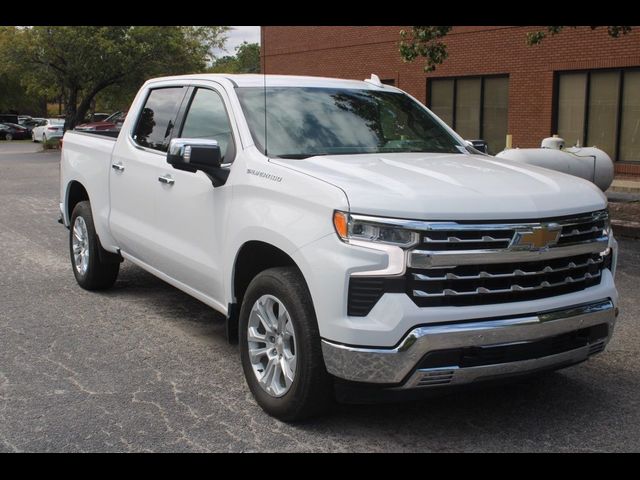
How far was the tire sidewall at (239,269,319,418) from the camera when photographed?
403cm

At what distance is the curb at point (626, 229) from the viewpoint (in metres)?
10.7

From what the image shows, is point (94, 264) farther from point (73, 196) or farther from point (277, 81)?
point (277, 81)

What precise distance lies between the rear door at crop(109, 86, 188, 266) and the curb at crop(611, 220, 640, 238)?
6.97 m

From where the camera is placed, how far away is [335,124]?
518 cm

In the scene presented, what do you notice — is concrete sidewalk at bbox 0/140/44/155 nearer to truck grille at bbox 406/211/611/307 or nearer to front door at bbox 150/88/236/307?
front door at bbox 150/88/236/307

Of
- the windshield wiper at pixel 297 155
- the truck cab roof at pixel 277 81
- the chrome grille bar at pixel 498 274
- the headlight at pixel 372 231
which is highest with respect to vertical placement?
the truck cab roof at pixel 277 81

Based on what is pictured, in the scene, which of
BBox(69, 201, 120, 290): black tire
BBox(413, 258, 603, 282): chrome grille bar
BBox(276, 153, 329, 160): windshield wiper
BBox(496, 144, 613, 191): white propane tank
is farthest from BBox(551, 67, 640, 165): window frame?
BBox(413, 258, 603, 282): chrome grille bar

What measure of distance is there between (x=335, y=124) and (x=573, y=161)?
934 centimetres

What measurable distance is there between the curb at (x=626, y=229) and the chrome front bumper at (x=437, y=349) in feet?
23.9

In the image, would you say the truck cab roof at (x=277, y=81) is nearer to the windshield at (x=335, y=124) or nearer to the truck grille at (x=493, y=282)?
the windshield at (x=335, y=124)

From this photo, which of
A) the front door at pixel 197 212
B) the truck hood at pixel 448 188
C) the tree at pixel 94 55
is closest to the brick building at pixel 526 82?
the tree at pixel 94 55
